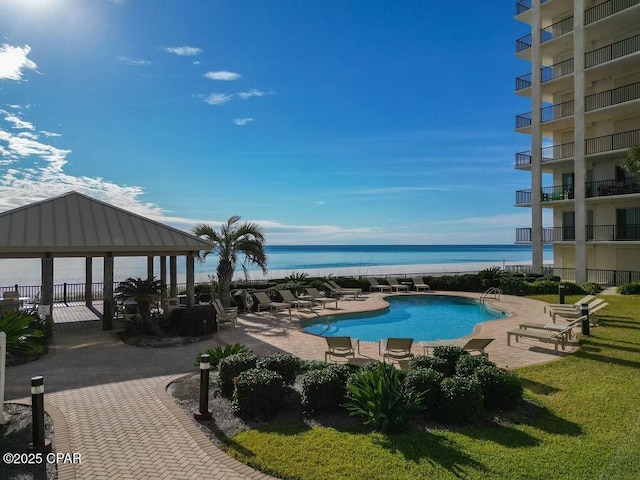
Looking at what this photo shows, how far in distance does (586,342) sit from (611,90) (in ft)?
75.2

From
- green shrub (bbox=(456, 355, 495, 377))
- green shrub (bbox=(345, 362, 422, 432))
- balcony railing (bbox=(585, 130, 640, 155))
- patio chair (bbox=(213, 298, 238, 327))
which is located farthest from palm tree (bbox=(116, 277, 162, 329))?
balcony railing (bbox=(585, 130, 640, 155))

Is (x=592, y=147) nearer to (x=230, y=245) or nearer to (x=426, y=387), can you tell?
(x=230, y=245)

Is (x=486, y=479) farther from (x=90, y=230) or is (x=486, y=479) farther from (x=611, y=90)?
(x=611, y=90)

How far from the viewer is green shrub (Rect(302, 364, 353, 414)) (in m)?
6.92

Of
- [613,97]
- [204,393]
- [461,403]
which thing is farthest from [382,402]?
[613,97]

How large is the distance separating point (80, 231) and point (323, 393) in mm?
10240

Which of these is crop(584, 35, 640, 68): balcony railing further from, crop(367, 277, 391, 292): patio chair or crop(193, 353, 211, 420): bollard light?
crop(193, 353, 211, 420): bollard light

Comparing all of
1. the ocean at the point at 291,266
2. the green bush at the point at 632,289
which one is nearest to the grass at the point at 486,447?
the green bush at the point at 632,289

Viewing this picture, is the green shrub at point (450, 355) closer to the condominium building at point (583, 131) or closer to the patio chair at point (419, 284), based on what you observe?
the patio chair at point (419, 284)

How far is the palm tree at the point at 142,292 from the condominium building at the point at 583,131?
27351mm

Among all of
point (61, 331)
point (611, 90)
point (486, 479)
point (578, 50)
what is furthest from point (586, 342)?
point (578, 50)

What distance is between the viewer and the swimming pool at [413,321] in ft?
51.3

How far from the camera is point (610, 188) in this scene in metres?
27.6

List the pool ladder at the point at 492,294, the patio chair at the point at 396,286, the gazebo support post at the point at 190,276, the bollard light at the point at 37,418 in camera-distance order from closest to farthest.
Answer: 1. the bollard light at the point at 37,418
2. the gazebo support post at the point at 190,276
3. the pool ladder at the point at 492,294
4. the patio chair at the point at 396,286
